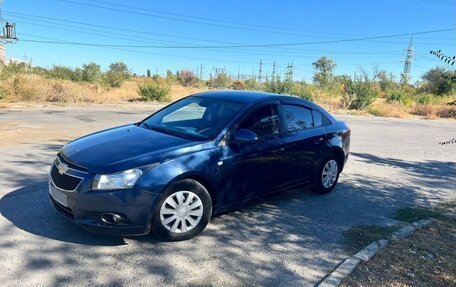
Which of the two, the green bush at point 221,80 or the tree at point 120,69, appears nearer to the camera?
the tree at point 120,69

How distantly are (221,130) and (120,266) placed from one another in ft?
6.05

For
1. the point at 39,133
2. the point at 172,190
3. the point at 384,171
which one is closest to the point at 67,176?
the point at 172,190

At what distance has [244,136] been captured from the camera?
14.8ft

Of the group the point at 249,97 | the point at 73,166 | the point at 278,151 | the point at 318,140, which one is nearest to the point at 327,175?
the point at 318,140

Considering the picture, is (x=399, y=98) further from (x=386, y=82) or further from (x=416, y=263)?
(x=416, y=263)

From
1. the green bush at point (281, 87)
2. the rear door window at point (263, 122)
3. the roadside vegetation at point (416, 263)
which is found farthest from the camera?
the green bush at point (281, 87)

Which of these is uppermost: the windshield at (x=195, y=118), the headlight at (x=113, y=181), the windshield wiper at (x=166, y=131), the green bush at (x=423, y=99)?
the green bush at (x=423, y=99)

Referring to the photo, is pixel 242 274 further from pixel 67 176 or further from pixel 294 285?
pixel 67 176

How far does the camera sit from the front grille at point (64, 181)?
382 cm

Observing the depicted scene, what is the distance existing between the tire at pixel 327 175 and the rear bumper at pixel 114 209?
9.68 feet

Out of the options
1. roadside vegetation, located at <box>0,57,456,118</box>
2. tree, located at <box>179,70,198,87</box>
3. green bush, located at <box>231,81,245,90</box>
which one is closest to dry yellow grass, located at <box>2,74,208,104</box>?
roadside vegetation, located at <box>0,57,456,118</box>

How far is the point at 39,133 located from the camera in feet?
35.0

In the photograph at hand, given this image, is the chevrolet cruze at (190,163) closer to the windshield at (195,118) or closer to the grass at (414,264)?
the windshield at (195,118)

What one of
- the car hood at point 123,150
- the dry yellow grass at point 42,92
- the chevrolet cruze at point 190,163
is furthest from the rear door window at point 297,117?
the dry yellow grass at point 42,92
